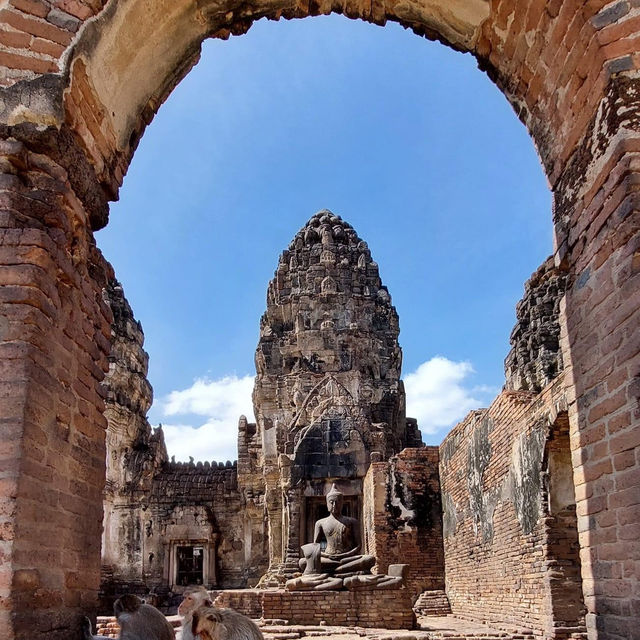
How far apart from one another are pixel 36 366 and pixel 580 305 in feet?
9.48

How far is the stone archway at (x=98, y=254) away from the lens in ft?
11.0

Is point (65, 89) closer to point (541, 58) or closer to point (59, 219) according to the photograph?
point (59, 219)

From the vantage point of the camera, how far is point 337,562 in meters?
13.6

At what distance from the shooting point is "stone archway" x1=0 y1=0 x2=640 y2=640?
3.36 metres

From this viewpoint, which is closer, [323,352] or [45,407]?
[45,407]

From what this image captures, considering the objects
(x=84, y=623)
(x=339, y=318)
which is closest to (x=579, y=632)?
(x=84, y=623)

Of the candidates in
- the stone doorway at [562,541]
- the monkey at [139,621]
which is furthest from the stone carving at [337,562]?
the monkey at [139,621]

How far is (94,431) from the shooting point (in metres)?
4.28

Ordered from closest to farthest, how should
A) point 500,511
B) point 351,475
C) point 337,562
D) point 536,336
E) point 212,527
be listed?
point 500,511
point 337,562
point 351,475
point 536,336
point 212,527

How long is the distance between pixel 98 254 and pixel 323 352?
24.8m

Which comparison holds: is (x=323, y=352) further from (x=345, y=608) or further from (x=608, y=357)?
(x=608, y=357)

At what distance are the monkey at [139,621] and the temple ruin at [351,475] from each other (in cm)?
336

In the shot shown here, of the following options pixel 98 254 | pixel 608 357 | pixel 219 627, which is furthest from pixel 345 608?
pixel 608 357

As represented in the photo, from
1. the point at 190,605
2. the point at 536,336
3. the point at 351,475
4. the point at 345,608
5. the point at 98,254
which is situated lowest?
the point at 345,608
